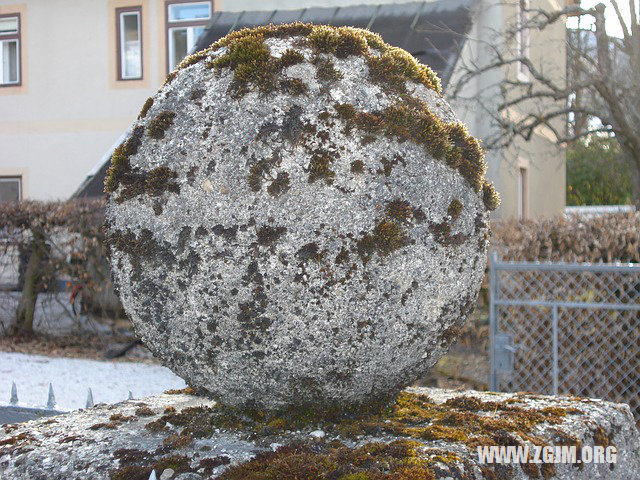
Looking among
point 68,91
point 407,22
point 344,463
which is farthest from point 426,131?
point 68,91

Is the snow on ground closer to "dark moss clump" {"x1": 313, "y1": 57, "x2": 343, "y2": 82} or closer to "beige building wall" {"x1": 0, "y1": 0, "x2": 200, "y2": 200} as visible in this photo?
"dark moss clump" {"x1": 313, "y1": 57, "x2": 343, "y2": 82}

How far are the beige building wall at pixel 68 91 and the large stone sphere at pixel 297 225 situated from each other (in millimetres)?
11456

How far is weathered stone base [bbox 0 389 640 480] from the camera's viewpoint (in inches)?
106

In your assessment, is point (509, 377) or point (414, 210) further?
point (509, 377)

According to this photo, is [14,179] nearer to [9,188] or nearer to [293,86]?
[9,188]

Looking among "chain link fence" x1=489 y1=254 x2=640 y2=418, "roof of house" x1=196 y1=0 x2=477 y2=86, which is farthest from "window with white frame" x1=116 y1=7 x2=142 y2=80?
"chain link fence" x1=489 y1=254 x2=640 y2=418

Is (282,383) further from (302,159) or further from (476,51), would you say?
(476,51)

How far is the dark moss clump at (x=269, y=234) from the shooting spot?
290 centimetres

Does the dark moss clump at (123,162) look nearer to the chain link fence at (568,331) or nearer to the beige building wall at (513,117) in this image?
the chain link fence at (568,331)

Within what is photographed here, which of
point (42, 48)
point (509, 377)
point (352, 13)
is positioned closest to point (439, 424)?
point (509, 377)

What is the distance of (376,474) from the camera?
8.39 ft

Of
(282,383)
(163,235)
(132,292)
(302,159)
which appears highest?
(302,159)

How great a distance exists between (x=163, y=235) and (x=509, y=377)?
370 centimetres

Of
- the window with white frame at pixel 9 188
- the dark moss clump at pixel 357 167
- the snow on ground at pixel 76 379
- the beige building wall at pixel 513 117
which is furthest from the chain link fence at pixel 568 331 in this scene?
the window with white frame at pixel 9 188
